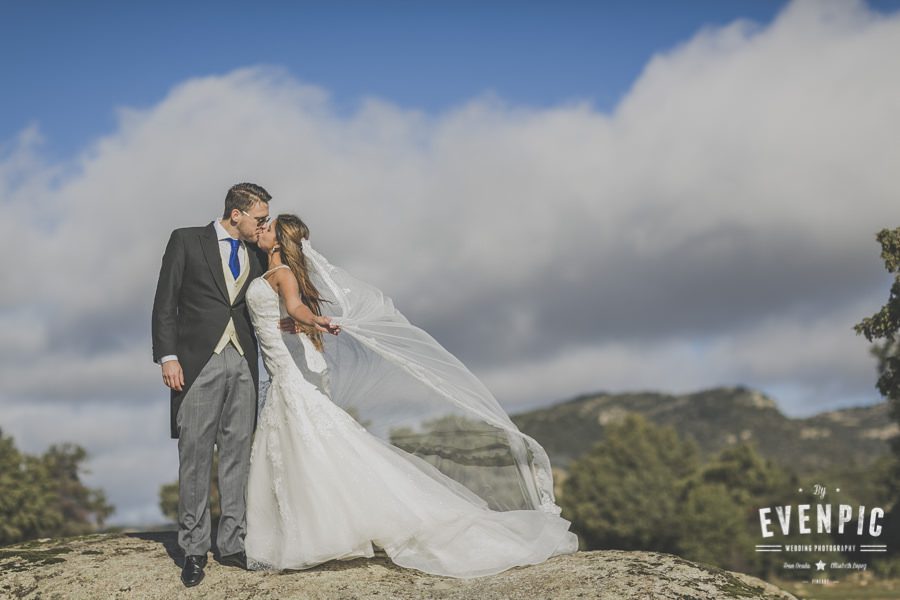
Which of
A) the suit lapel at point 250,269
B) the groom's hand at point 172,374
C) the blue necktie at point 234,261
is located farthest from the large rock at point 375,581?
the blue necktie at point 234,261

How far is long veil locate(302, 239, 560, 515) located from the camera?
975 cm

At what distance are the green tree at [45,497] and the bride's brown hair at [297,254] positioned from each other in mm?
38948

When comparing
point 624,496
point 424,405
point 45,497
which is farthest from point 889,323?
point 624,496

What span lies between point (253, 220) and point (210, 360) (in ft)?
5.41

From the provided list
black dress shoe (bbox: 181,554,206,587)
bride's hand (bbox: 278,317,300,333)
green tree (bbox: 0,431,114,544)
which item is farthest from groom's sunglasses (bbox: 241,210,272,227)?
green tree (bbox: 0,431,114,544)

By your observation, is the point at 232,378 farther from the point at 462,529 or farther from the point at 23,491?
the point at 23,491

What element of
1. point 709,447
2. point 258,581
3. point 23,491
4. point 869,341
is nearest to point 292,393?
point 258,581

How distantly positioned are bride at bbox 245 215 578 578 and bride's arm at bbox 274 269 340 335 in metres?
0.02

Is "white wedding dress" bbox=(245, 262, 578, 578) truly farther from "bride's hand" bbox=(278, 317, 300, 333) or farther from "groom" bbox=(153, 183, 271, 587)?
"groom" bbox=(153, 183, 271, 587)

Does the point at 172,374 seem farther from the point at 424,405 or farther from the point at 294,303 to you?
the point at 424,405

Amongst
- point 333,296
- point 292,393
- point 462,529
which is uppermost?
point 333,296

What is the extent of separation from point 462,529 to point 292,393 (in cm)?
248

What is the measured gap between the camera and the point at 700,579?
26.8 feet

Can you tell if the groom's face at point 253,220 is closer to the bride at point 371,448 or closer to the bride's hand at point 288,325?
the bride at point 371,448
